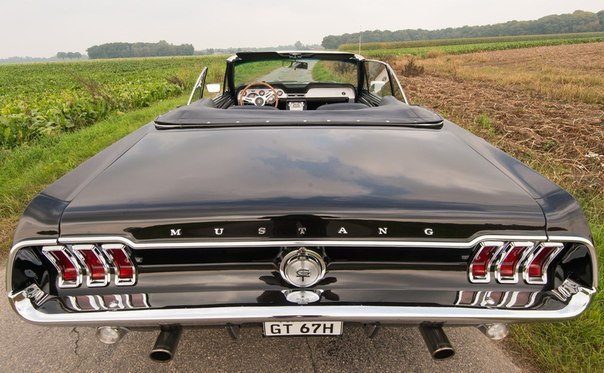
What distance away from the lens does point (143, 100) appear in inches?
446

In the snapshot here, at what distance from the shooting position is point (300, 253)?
1422 mm

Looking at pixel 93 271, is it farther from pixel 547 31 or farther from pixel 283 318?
pixel 547 31

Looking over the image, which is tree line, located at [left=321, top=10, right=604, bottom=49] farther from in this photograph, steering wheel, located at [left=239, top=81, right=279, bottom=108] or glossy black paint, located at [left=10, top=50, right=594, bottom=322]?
glossy black paint, located at [left=10, top=50, right=594, bottom=322]

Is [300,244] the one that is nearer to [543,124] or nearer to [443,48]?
[543,124]

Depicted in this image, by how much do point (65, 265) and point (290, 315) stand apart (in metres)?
Answer: 0.89

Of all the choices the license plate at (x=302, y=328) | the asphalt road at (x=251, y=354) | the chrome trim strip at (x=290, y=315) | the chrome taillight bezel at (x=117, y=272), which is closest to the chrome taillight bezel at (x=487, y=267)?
the chrome trim strip at (x=290, y=315)

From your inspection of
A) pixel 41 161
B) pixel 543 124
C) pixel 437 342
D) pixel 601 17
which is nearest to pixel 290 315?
pixel 437 342

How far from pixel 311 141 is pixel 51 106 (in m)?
8.25

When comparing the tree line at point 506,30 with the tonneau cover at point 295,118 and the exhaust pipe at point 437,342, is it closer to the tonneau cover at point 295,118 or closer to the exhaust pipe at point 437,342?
the tonneau cover at point 295,118

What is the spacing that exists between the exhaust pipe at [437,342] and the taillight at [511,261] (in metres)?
0.31

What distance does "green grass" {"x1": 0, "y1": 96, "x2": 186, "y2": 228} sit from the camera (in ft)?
13.9

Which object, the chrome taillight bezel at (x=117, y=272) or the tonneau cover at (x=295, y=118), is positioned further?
the tonneau cover at (x=295, y=118)

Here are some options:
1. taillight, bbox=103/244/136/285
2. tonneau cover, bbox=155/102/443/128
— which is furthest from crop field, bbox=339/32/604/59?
taillight, bbox=103/244/136/285

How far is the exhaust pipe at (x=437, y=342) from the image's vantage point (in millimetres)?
1445
